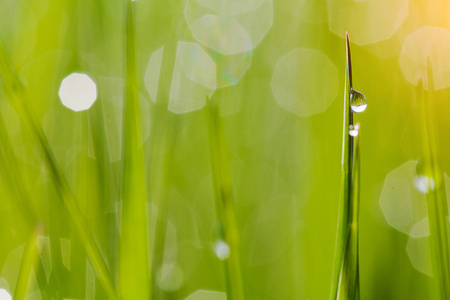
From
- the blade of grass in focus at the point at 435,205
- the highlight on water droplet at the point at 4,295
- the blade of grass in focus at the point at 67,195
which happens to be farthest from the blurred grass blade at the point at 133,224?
the blade of grass in focus at the point at 435,205

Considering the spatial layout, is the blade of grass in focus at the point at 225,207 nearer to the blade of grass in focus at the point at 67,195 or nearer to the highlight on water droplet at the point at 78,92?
the blade of grass in focus at the point at 67,195

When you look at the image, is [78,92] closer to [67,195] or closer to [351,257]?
[67,195]

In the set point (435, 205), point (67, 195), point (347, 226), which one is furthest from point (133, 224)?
point (435, 205)

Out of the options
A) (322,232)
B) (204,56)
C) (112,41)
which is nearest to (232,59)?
(204,56)

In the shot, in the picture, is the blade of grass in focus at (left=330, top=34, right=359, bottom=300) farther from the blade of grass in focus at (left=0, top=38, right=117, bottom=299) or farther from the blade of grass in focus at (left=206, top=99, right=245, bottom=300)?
the blade of grass in focus at (left=0, top=38, right=117, bottom=299)

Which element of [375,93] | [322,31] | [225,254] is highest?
[322,31]

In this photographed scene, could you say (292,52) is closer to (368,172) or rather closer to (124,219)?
(368,172)
